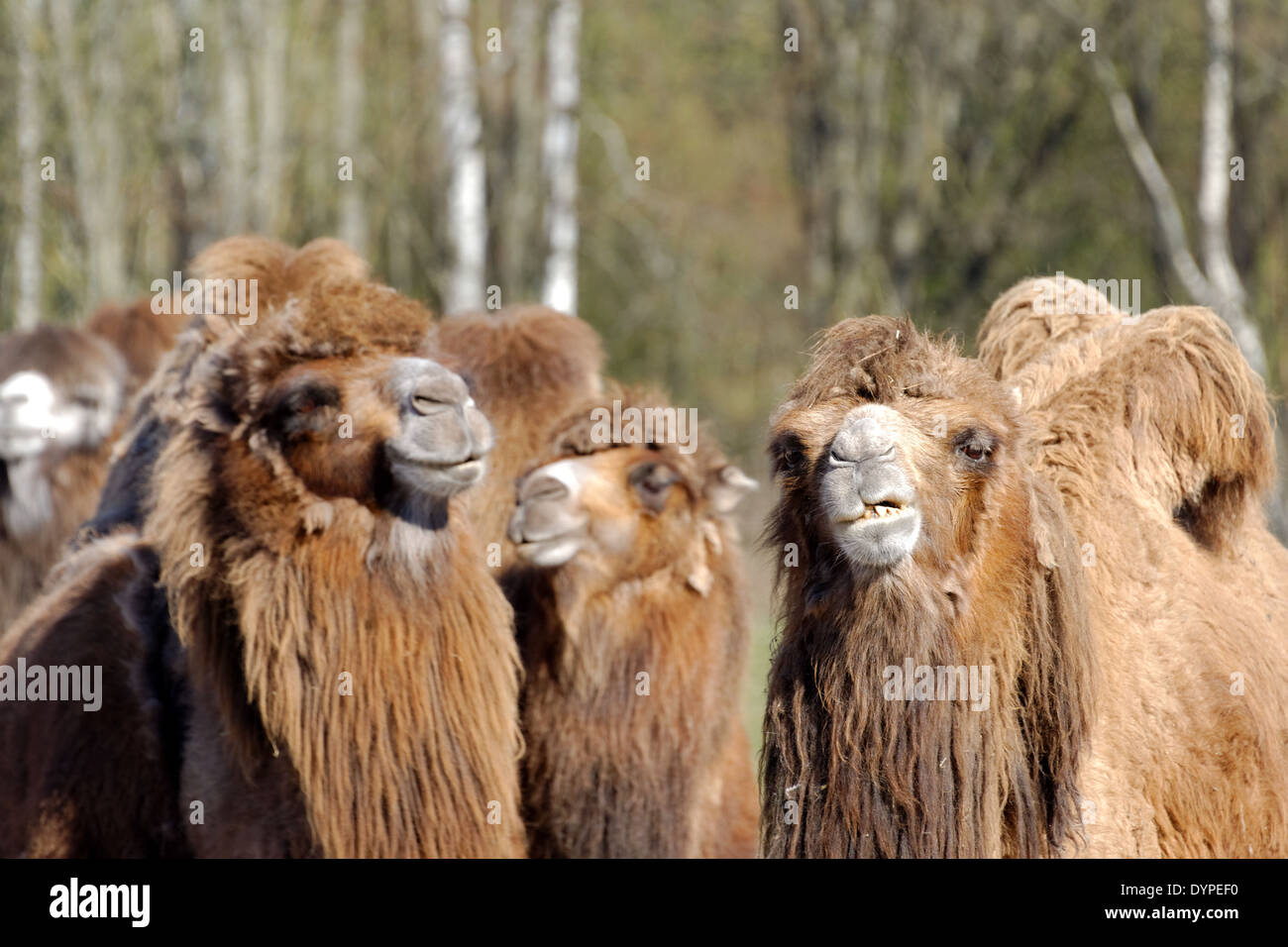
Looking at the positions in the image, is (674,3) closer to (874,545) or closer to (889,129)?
(889,129)

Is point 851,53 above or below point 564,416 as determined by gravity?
above

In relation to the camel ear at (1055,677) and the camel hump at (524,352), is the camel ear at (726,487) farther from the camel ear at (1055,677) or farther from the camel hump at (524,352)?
the camel ear at (1055,677)

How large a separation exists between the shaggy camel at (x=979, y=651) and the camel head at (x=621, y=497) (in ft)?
4.73

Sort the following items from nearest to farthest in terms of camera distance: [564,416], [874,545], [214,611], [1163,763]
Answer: [874,545] → [1163,763] → [214,611] → [564,416]

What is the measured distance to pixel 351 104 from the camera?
20109 mm

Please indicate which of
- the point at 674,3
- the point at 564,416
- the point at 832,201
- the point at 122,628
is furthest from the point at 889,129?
the point at 122,628

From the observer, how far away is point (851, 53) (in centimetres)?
2003

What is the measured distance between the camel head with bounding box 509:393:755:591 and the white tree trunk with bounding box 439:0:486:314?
7.89m

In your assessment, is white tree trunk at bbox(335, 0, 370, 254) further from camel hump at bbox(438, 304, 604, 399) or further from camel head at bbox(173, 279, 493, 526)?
camel head at bbox(173, 279, 493, 526)

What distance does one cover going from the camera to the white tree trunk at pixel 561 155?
45.0 feet

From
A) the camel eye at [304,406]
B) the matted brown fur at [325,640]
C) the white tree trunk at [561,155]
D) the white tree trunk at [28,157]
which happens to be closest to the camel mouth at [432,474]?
the matted brown fur at [325,640]

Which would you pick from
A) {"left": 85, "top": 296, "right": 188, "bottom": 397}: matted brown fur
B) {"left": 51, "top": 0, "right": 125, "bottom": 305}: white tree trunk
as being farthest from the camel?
{"left": 51, "top": 0, "right": 125, "bottom": 305}: white tree trunk
